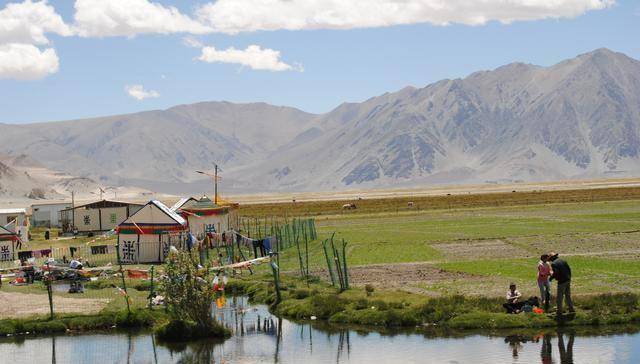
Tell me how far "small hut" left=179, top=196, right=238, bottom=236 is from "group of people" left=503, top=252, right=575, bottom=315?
114 ft

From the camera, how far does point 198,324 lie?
30531 millimetres

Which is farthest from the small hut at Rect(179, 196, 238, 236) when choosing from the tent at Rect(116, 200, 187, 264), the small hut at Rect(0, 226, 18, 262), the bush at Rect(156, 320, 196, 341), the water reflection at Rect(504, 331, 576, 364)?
the water reflection at Rect(504, 331, 576, 364)

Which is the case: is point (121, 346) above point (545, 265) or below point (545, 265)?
below

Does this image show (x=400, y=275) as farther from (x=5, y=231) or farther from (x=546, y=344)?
(x=5, y=231)

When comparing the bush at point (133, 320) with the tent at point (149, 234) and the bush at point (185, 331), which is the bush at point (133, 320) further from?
the tent at point (149, 234)

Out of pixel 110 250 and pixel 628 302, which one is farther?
pixel 110 250

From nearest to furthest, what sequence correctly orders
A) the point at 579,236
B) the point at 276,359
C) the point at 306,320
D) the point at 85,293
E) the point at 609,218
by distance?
1. the point at 276,359
2. the point at 306,320
3. the point at 85,293
4. the point at 579,236
5. the point at 609,218

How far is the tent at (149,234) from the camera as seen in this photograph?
55406mm

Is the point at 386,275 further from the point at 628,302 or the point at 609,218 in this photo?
the point at 609,218

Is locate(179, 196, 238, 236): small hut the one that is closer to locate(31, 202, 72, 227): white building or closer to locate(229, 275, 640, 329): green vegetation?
locate(229, 275, 640, 329): green vegetation

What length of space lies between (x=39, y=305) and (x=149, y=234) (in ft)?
61.2

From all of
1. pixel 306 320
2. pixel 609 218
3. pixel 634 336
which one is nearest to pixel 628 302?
pixel 634 336

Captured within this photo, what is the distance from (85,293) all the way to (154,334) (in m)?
10.4

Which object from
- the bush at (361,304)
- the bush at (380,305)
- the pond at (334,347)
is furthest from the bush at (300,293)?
the pond at (334,347)
